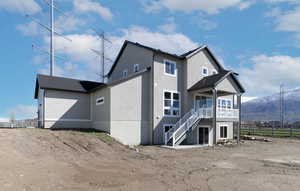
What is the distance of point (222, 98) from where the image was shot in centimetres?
2311

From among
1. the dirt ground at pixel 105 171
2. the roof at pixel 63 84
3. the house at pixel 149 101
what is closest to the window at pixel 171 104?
the house at pixel 149 101

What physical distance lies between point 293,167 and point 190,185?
6466mm

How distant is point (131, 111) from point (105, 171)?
29.7ft

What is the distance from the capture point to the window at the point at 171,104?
1896cm

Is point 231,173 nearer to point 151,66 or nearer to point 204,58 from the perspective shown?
point 151,66

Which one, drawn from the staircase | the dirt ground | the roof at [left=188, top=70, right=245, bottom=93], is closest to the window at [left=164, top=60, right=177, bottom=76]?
the roof at [left=188, top=70, right=245, bottom=93]

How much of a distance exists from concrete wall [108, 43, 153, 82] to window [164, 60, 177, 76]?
1.72 metres

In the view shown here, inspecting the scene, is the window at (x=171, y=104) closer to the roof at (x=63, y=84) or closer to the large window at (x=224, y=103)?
the large window at (x=224, y=103)

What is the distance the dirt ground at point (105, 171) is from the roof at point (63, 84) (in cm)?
654

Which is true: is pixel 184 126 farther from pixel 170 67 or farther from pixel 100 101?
pixel 100 101

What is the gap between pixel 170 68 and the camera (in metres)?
19.5

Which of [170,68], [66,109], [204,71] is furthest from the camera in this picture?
[204,71]

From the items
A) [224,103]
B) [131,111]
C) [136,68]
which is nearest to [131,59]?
[136,68]

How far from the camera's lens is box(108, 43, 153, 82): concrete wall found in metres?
19.0
